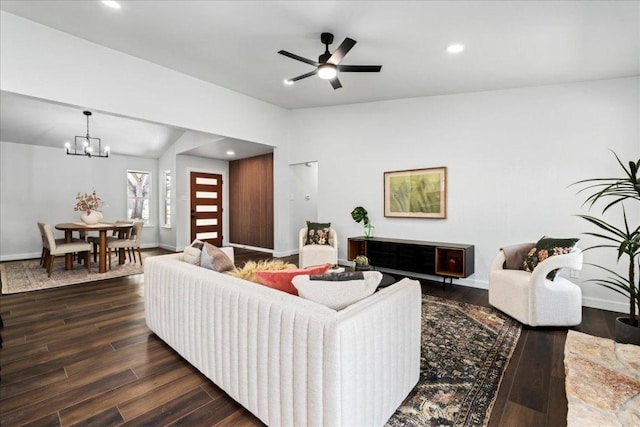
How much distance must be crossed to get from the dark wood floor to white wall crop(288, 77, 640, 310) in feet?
4.27

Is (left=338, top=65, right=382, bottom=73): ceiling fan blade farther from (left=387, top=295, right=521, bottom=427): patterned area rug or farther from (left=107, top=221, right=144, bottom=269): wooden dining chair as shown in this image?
(left=107, top=221, right=144, bottom=269): wooden dining chair

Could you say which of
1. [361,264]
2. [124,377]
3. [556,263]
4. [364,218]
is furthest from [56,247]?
[556,263]

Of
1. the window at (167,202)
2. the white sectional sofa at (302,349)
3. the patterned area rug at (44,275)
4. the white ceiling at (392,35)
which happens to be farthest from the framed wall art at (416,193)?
the window at (167,202)

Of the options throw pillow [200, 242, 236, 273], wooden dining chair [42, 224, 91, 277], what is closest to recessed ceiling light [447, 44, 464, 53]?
throw pillow [200, 242, 236, 273]

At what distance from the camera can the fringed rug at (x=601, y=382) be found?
1.56 m

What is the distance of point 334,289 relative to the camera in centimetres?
149

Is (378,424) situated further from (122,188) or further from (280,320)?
(122,188)

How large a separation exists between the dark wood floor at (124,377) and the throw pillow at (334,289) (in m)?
0.78

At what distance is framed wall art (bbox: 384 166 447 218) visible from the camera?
4.42 metres

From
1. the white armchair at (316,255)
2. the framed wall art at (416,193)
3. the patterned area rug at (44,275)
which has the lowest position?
the patterned area rug at (44,275)

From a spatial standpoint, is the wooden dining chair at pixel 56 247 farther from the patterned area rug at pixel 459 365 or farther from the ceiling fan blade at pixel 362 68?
the patterned area rug at pixel 459 365

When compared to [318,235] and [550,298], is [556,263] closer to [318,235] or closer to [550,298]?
[550,298]

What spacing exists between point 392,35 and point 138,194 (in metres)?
7.51

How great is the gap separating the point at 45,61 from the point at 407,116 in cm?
467
